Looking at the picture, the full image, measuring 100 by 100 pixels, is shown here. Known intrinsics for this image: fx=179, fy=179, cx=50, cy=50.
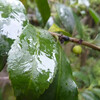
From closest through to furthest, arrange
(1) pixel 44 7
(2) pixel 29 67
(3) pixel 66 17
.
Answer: (2) pixel 29 67 < (1) pixel 44 7 < (3) pixel 66 17

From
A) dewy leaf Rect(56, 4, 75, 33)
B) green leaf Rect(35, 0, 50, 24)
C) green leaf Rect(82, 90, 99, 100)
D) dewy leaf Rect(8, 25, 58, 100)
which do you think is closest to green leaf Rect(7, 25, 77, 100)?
dewy leaf Rect(8, 25, 58, 100)

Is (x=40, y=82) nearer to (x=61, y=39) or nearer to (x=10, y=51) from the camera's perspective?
(x=10, y=51)

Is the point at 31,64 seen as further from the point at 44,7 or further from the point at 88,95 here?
the point at 88,95

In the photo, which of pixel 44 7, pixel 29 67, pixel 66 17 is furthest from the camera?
pixel 66 17

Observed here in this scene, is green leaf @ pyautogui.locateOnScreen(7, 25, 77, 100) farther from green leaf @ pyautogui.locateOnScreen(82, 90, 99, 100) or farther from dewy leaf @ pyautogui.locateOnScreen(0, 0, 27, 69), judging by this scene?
green leaf @ pyautogui.locateOnScreen(82, 90, 99, 100)

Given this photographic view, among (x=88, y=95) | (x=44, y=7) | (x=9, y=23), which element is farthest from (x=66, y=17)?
(x=9, y=23)

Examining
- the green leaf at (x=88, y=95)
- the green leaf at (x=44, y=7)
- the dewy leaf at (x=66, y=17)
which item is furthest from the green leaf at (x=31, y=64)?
the green leaf at (x=88, y=95)
